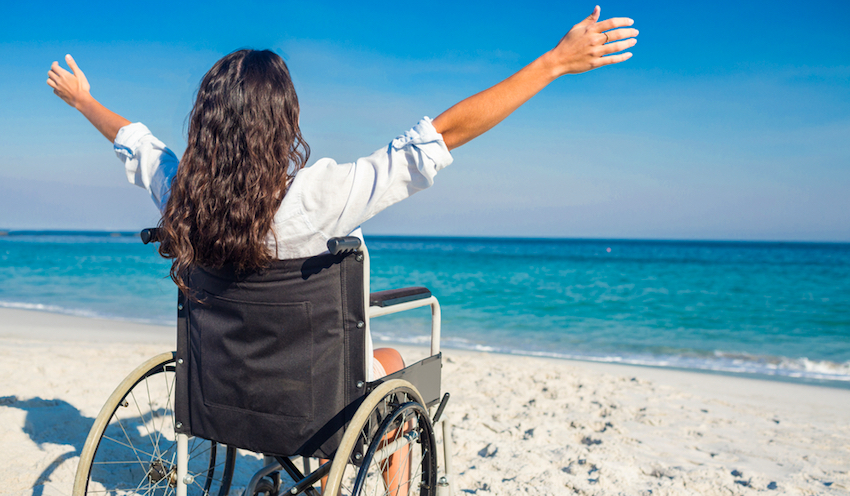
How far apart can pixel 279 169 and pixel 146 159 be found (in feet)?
1.39

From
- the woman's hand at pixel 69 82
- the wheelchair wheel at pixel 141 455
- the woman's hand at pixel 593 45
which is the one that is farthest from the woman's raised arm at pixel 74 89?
the woman's hand at pixel 593 45

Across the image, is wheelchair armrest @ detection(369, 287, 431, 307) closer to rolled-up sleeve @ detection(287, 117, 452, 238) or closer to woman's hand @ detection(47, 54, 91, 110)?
rolled-up sleeve @ detection(287, 117, 452, 238)

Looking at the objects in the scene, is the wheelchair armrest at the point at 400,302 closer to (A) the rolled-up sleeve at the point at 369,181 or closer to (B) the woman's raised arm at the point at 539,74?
(A) the rolled-up sleeve at the point at 369,181

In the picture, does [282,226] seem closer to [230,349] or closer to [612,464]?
[230,349]

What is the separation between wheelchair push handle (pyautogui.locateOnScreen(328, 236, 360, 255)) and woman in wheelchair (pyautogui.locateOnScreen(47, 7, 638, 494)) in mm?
33

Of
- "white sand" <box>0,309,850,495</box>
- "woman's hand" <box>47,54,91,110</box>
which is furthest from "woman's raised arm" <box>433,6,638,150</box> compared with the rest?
"white sand" <box>0,309,850,495</box>

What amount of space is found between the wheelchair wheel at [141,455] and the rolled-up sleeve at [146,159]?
18.3 inches

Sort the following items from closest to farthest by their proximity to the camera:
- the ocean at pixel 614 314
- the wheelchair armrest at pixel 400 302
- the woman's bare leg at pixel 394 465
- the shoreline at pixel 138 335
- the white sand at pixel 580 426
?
the wheelchair armrest at pixel 400 302 → the woman's bare leg at pixel 394 465 → the white sand at pixel 580 426 → the shoreline at pixel 138 335 → the ocean at pixel 614 314

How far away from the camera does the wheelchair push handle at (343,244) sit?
1051 millimetres

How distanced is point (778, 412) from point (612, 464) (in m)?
1.82

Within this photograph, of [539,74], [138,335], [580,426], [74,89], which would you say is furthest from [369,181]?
[138,335]

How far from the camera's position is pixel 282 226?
3.64 ft

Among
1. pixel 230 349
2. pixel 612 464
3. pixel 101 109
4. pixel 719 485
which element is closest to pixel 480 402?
pixel 612 464

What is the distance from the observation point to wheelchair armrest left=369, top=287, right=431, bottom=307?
1.38m
